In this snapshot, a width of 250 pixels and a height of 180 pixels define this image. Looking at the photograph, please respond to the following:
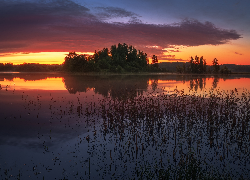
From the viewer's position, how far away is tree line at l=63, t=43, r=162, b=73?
127 metres

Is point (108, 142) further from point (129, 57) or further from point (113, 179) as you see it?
point (129, 57)

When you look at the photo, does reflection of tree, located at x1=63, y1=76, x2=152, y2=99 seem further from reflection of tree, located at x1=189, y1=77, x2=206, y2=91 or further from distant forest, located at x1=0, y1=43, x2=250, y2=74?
distant forest, located at x1=0, y1=43, x2=250, y2=74

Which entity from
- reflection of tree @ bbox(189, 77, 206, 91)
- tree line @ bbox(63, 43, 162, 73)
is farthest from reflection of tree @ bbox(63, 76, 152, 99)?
tree line @ bbox(63, 43, 162, 73)

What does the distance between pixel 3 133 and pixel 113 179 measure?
29.6 ft

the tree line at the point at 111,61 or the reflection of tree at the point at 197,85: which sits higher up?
the tree line at the point at 111,61

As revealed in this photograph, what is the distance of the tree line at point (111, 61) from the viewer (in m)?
127

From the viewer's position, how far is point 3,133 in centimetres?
1205

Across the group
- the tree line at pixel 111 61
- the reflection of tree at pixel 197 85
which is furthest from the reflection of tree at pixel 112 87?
the tree line at pixel 111 61

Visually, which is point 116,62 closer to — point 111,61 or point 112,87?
point 111,61

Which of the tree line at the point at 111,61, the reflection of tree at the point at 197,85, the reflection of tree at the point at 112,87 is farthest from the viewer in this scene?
the tree line at the point at 111,61

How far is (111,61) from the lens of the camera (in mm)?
147375

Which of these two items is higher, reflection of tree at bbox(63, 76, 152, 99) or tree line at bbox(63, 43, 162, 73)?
tree line at bbox(63, 43, 162, 73)

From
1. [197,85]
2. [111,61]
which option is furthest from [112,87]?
[111,61]

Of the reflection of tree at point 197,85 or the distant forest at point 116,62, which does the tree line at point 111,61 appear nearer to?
the distant forest at point 116,62
